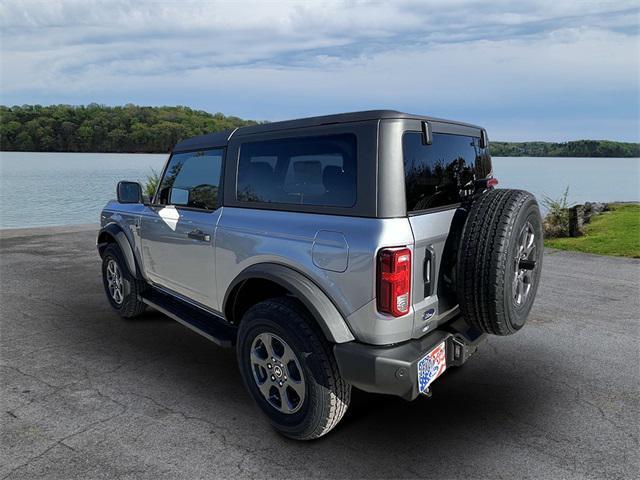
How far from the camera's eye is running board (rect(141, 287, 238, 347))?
3.38m

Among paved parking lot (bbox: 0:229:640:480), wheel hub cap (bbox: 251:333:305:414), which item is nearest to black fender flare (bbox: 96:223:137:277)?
paved parking lot (bbox: 0:229:640:480)

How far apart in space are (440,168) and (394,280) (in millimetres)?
969

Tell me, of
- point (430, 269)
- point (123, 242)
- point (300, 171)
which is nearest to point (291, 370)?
point (430, 269)

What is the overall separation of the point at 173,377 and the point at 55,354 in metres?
1.29

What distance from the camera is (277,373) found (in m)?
2.89

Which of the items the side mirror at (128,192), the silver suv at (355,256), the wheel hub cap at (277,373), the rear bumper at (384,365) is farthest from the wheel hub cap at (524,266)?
the side mirror at (128,192)

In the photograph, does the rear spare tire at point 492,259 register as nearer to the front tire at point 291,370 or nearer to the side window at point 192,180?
the front tire at point 291,370

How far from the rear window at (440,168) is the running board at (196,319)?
170 cm

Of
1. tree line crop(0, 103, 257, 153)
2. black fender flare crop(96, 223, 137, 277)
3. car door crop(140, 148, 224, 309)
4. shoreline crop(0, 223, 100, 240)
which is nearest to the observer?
car door crop(140, 148, 224, 309)

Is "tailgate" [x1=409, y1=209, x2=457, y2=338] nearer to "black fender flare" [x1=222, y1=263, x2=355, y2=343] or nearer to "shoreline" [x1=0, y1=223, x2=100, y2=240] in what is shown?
"black fender flare" [x1=222, y1=263, x2=355, y2=343]

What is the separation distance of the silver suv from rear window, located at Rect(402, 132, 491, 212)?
0.01 m

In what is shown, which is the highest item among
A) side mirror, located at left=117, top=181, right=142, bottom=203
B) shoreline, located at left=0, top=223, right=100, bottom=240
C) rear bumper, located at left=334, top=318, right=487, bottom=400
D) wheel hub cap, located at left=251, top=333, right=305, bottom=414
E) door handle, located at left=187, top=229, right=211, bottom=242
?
side mirror, located at left=117, top=181, right=142, bottom=203

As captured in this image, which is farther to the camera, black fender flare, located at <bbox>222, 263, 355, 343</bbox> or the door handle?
the door handle

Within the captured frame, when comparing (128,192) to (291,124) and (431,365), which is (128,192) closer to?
(291,124)
